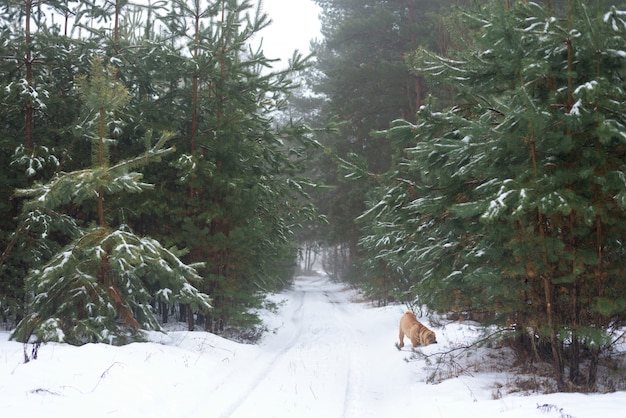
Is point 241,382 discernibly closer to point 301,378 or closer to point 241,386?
point 241,386

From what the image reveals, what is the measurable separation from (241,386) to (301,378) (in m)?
1.26

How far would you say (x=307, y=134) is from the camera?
11266 mm

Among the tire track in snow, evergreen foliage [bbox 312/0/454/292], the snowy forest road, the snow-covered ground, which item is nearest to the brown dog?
the snow-covered ground

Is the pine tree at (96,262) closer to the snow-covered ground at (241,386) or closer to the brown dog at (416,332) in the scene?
the snow-covered ground at (241,386)

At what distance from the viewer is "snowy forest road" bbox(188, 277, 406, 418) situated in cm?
591

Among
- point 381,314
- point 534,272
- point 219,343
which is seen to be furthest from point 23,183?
point 381,314

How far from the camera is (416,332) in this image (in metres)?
9.82

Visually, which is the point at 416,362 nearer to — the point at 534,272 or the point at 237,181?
the point at 534,272

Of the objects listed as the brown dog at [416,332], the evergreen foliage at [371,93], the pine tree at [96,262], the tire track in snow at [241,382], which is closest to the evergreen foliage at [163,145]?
the pine tree at [96,262]

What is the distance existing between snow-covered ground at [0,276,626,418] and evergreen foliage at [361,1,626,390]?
114 centimetres

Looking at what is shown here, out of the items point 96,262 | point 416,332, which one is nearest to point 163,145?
point 96,262

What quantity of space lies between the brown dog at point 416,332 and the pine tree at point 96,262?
4677 millimetres

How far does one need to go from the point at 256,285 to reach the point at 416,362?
186 inches

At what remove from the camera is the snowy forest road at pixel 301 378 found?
233 inches
